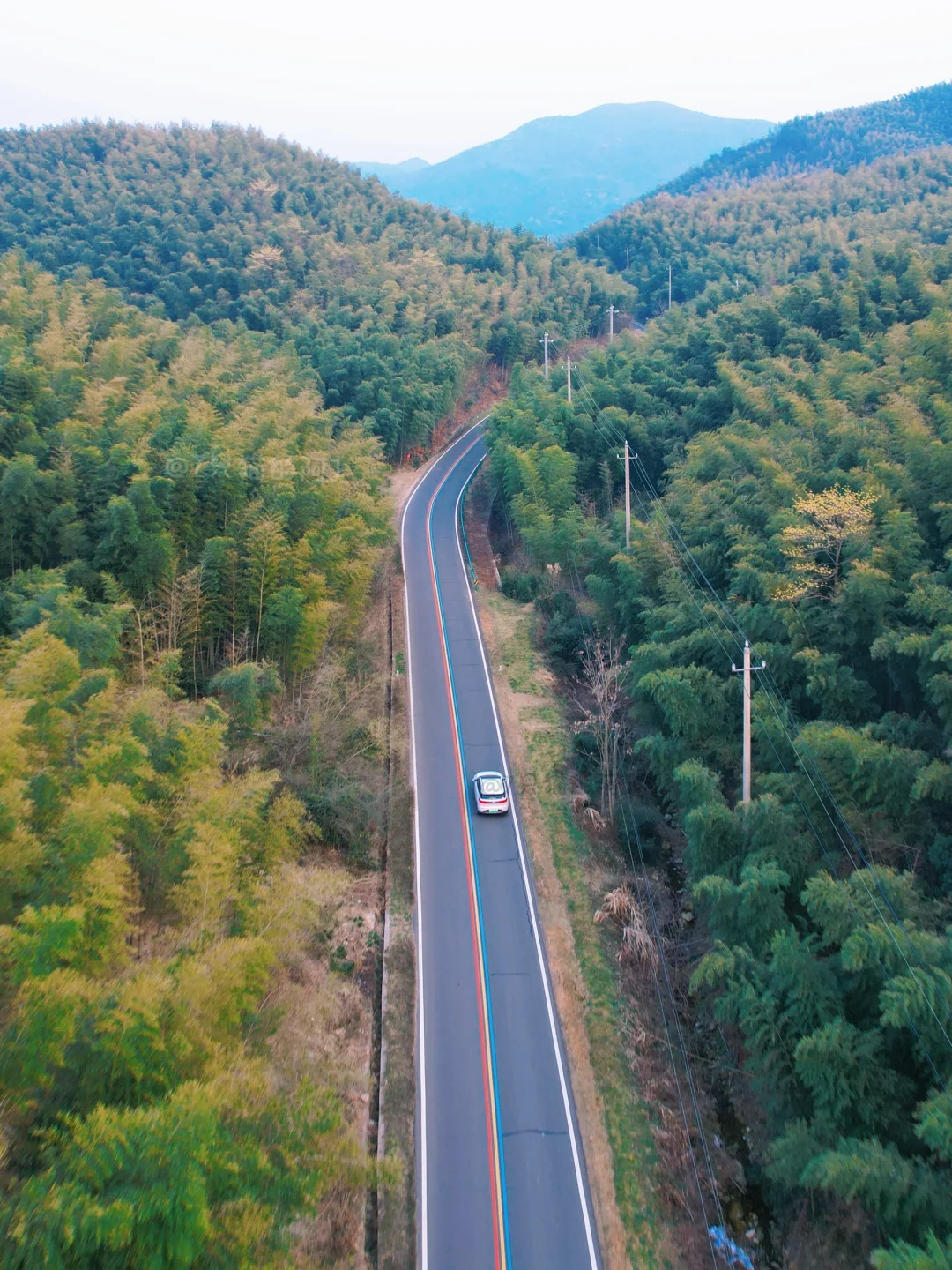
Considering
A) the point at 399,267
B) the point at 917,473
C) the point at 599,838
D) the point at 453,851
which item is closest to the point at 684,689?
the point at 599,838

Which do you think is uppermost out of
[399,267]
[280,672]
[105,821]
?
[399,267]

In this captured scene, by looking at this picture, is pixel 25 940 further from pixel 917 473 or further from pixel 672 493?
pixel 672 493

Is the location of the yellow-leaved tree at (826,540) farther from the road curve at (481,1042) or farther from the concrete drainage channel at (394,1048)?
the concrete drainage channel at (394,1048)

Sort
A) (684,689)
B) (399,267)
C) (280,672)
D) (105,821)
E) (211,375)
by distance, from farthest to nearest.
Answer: (399,267) → (211,375) → (280,672) → (684,689) → (105,821)

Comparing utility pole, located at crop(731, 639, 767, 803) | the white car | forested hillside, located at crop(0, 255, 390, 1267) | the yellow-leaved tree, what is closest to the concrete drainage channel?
forested hillside, located at crop(0, 255, 390, 1267)

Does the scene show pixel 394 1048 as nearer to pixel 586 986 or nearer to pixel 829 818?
pixel 586 986

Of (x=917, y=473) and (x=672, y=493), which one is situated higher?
(x=917, y=473)
